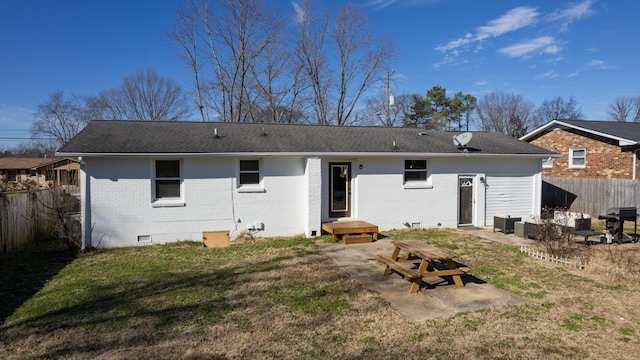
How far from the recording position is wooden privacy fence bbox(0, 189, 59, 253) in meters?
9.44

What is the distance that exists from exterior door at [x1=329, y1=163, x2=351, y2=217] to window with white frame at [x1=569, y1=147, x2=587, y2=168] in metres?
13.9

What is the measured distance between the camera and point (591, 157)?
1809 cm

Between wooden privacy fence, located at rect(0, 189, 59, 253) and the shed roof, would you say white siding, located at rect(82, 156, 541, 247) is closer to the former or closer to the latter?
wooden privacy fence, located at rect(0, 189, 59, 253)

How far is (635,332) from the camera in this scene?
4.80m

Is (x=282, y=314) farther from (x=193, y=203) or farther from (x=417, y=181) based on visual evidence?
(x=417, y=181)

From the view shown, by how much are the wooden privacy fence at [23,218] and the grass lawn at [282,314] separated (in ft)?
4.48

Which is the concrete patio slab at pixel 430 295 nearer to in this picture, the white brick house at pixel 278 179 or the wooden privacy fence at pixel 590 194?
the white brick house at pixel 278 179

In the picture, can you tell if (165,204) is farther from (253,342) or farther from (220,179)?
(253,342)

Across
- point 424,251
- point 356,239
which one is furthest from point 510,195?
point 424,251

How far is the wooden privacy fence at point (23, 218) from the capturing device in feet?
31.0

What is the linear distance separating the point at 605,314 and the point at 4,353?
26.6ft

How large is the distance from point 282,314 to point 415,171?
871 cm

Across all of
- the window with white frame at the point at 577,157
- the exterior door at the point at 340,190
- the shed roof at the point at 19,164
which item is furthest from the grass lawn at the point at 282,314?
the shed roof at the point at 19,164

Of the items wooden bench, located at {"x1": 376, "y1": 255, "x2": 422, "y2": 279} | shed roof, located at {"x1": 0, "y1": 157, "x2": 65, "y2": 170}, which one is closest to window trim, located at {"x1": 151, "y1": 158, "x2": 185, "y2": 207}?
wooden bench, located at {"x1": 376, "y1": 255, "x2": 422, "y2": 279}
